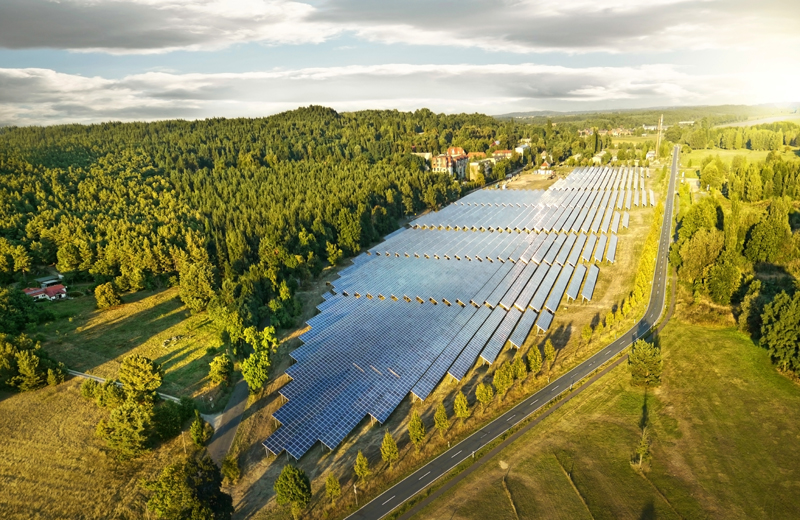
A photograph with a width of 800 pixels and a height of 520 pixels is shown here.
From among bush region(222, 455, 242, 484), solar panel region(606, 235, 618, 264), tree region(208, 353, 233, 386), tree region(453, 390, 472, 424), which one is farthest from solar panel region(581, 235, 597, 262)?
bush region(222, 455, 242, 484)

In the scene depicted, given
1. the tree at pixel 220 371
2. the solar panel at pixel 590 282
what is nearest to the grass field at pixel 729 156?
the solar panel at pixel 590 282

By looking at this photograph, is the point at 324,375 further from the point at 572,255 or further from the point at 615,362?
the point at 572,255

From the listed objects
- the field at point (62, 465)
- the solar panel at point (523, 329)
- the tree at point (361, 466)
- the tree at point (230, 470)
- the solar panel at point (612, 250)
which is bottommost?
the field at point (62, 465)

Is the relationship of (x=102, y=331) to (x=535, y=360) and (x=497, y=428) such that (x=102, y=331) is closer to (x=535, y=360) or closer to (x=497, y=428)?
(x=497, y=428)

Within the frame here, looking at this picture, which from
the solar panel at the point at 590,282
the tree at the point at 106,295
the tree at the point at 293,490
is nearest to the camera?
the tree at the point at 293,490

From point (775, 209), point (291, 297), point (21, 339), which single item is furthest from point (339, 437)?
point (775, 209)

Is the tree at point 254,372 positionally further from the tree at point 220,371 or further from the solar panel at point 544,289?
the solar panel at point 544,289
